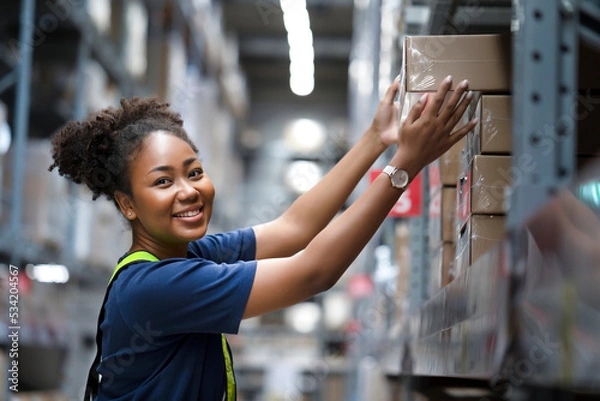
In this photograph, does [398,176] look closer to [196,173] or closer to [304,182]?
[196,173]

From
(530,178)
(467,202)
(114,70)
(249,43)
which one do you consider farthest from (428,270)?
(249,43)

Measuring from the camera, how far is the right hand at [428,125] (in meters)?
1.72

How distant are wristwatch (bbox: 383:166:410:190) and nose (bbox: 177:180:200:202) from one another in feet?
1.48

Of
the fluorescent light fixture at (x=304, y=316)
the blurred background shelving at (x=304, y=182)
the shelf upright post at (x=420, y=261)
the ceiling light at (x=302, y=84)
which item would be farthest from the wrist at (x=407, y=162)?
the ceiling light at (x=302, y=84)

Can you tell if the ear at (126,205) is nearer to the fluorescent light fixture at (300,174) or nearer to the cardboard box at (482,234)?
the cardboard box at (482,234)

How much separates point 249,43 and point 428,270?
1272cm

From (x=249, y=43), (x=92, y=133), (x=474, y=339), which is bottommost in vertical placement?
(x=474, y=339)

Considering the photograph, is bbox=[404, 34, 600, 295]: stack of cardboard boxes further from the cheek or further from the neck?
the neck

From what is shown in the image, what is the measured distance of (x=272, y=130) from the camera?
659 inches

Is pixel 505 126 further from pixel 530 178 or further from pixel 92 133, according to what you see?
pixel 92 133

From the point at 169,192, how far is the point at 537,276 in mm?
940

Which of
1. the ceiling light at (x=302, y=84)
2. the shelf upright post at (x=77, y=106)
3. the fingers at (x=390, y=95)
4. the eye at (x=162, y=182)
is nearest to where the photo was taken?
the eye at (x=162, y=182)

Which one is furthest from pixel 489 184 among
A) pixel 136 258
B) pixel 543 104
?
pixel 136 258

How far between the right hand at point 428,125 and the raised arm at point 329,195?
0.35 m
